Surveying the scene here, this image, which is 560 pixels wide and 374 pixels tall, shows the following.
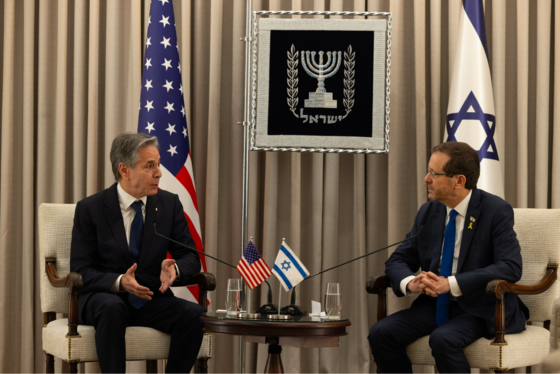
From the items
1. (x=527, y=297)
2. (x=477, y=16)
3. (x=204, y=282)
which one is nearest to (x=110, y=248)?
(x=204, y=282)

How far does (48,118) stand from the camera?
174 inches

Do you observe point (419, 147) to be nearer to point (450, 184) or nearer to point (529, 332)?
point (450, 184)

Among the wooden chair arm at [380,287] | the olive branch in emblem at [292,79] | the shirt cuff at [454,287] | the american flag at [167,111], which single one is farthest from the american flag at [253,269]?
the olive branch in emblem at [292,79]

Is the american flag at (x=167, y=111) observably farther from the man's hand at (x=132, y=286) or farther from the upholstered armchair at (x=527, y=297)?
the upholstered armchair at (x=527, y=297)

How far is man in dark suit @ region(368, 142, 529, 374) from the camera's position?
9.25ft

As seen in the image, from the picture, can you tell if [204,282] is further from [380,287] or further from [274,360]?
[380,287]

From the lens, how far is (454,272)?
9.98ft

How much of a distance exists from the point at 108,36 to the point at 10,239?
64.2 inches

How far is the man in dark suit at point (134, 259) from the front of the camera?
115 inches

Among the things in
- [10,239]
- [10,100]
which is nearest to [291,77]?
[10,100]

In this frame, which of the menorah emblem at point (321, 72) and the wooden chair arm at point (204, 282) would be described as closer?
the wooden chair arm at point (204, 282)

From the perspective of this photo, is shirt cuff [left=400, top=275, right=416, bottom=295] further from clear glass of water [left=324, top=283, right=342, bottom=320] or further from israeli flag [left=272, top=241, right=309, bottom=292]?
israeli flag [left=272, top=241, right=309, bottom=292]

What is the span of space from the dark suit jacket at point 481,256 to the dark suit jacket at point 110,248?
1.22 meters

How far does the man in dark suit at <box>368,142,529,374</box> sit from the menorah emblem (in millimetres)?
1161
